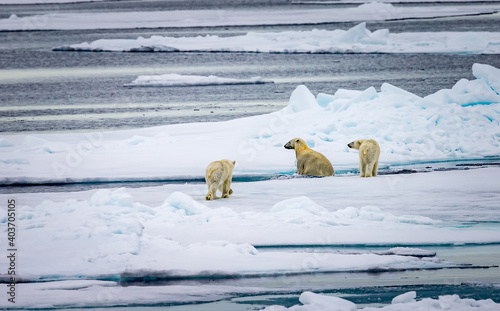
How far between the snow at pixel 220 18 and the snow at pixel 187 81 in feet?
40.4

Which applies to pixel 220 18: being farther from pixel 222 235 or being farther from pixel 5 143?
pixel 222 235

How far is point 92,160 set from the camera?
10594 millimetres

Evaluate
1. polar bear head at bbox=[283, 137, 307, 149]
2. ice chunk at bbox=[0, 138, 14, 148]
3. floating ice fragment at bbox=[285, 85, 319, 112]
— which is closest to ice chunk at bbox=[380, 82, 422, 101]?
floating ice fragment at bbox=[285, 85, 319, 112]

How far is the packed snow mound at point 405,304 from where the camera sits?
16.8ft

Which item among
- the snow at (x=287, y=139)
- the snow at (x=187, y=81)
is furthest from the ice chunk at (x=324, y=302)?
the snow at (x=187, y=81)

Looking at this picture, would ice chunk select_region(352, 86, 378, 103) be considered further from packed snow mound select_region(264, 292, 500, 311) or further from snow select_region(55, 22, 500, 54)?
snow select_region(55, 22, 500, 54)

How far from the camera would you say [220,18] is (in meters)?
38.7

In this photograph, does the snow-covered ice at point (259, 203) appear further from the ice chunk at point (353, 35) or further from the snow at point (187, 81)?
the ice chunk at point (353, 35)

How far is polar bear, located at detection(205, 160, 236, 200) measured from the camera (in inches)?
320

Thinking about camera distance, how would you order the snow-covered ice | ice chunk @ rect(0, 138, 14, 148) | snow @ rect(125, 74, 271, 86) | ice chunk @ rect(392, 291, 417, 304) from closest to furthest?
ice chunk @ rect(392, 291, 417, 304) → the snow-covered ice → ice chunk @ rect(0, 138, 14, 148) → snow @ rect(125, 74, 271, 86)

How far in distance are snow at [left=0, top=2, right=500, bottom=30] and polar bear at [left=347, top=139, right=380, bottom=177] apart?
24125mm

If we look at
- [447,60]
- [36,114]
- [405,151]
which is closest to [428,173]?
[405,151]

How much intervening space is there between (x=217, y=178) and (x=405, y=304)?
3.21m

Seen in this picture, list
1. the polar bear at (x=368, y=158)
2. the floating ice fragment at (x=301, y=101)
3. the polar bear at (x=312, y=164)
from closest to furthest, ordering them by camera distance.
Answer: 1. the polar bear at (x=368, y=158)
2. the polar bear at (x=312, y=164)
3. the floating ice fragment at (x=301, y=101)
